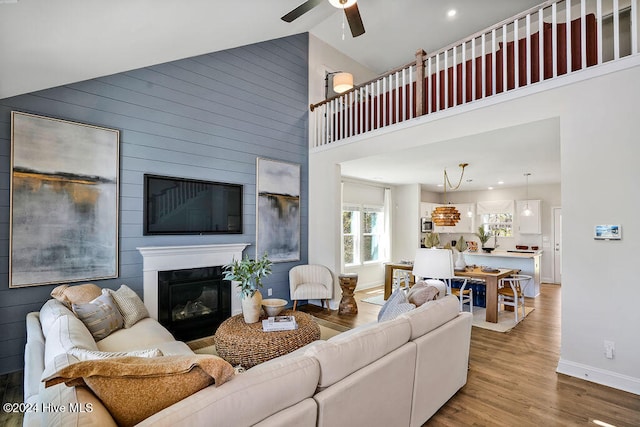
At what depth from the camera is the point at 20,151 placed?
118 inches

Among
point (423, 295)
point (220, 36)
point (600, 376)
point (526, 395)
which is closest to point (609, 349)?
point (600, 376)

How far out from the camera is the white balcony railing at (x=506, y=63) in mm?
3121

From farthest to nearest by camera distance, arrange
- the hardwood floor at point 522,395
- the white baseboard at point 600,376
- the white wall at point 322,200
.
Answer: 1. the white wall at point 322,200
2. the white baseboard at point 600,376
3. the hardwood floor at point 522,395

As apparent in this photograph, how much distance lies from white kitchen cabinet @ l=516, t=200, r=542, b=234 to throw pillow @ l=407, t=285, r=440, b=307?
22.8ft

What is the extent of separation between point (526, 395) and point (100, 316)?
3.73 m

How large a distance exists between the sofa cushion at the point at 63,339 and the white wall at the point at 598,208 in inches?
158

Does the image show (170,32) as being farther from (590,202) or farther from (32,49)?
(590,202)

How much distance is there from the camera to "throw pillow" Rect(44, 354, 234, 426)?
108 centimetres

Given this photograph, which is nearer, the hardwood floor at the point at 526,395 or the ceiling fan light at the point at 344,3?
the hardwood floor at the point at 526,395

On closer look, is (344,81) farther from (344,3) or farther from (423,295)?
(423,295)

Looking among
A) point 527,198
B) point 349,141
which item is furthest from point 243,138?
point 527,198

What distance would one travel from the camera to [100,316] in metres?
2.72

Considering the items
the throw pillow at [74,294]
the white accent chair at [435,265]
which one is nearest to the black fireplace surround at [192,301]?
the throw pillow at [74,294]

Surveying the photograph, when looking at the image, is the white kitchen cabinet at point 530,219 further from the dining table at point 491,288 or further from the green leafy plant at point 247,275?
the green leafy plant at point 247,275
